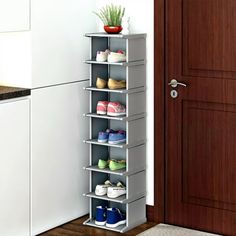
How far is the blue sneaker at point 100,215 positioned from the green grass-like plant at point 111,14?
4.00ft

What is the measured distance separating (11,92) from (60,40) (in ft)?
Result: 1.88

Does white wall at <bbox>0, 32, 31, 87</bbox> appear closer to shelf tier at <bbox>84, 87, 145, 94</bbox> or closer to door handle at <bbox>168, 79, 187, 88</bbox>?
shelf tier at <bbox>84, 87, 145, 94</bbox>

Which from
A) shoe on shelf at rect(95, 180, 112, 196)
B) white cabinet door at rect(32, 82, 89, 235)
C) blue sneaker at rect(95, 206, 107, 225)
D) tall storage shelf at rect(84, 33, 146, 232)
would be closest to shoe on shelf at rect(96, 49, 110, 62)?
tall storage shelf at rect(84, 33, 146, 232)

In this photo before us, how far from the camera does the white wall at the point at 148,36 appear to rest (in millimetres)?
4637

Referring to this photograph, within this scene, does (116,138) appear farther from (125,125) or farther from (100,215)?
(100,215)

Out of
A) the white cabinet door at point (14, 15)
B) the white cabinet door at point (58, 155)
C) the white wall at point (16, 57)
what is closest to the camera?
the white cabinet door at point (14, 15)

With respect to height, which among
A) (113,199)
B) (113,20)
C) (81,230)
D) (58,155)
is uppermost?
(113,20)

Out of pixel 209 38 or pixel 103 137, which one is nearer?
pixel 209 38

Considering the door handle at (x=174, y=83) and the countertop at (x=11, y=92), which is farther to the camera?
Result: the door handle at (x=174, y=83)

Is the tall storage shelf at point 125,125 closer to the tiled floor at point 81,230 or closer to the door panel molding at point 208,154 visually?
the tiled floor at point 81,230

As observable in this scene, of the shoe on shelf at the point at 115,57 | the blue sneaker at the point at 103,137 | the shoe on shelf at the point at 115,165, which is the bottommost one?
the shoe on shelf at the point at 115,165

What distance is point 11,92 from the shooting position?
4.14 meters

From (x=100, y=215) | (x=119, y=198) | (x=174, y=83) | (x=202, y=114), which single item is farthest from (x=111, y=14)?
(x=100, y=215)

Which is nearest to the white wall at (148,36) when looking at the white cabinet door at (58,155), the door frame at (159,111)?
the door frame at (159,111)
